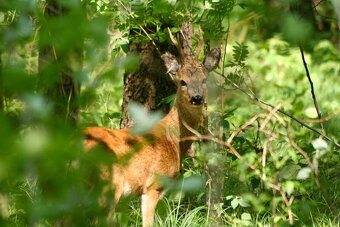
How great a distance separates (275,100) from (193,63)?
3.78 metres

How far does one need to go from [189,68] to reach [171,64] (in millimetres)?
177

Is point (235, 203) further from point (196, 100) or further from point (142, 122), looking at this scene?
point (142, 122)

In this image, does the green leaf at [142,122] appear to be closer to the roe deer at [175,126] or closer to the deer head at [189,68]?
the roe deer at [175,126]

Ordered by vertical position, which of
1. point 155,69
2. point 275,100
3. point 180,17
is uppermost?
point 180,17

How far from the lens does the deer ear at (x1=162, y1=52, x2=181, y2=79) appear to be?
254 inches

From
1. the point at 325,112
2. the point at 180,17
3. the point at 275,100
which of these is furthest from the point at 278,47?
the point at 180,17

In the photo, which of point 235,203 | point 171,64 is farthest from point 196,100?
point 235,203

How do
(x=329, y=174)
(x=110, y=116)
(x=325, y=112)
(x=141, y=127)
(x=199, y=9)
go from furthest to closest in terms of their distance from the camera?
(x=325, y=112) < (x=110, y=116) < (x=329, y=174) < (x=199, y=9) < (x=141, y=127)

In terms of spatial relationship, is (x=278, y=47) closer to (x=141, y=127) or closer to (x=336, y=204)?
(x=336, y=204)

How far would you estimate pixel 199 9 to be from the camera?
5434mm

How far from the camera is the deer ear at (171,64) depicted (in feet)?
21.1

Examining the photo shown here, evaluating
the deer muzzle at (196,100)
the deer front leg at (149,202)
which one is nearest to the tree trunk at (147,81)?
the deer muzzle at (196,100)

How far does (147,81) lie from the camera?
690 centimetres

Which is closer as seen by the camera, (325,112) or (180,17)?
(180,17)
